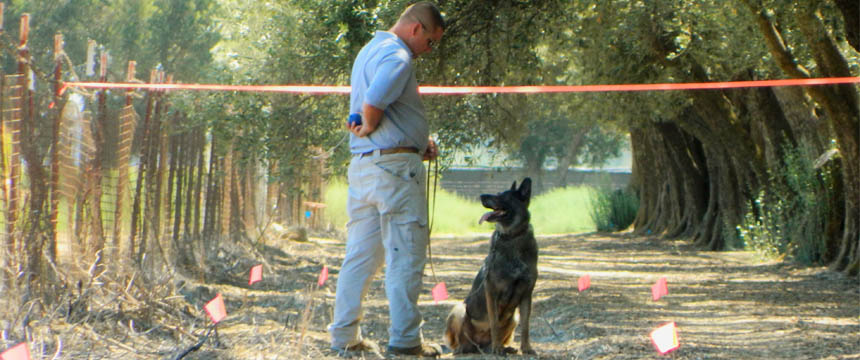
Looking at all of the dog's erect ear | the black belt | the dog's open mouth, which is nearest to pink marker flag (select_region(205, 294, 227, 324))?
the black belt

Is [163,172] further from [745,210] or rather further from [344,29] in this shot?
[745,210]

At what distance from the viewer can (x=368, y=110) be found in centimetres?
634

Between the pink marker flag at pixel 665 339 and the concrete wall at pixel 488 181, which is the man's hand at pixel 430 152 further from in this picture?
the concrete wall at pixel 488 181

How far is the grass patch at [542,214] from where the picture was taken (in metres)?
Result: 35.1

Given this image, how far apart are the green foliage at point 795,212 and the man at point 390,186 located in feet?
32.5

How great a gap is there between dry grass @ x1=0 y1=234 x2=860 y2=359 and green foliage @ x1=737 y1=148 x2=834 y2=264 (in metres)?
0.40

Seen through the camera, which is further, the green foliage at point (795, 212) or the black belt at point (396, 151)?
the green foliage at point (795, 212)

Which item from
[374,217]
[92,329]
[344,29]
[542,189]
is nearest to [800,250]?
→ [344,29]

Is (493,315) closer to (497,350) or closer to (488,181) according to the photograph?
(497,350)

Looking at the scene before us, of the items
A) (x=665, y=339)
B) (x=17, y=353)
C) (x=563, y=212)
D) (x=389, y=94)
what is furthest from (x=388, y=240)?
(x=563, y=212)

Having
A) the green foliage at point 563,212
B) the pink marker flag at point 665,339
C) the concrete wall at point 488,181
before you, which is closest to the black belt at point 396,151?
the pink marker flag at point 665,339

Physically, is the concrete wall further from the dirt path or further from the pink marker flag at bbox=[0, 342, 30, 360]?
the pink marker flag at bbox=[0, 342, 30, 360]

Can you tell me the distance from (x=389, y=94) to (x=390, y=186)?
536mm

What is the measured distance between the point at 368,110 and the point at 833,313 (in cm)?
624
